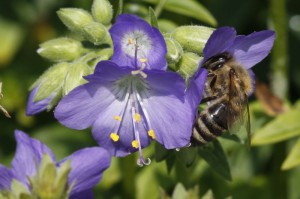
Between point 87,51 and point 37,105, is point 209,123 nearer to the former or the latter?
point 87,51

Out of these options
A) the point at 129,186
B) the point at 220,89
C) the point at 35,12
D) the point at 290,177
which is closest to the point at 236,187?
the point at 290,177

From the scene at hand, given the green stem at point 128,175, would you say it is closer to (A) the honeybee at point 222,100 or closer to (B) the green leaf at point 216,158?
(B) the green leaf at point 216,158

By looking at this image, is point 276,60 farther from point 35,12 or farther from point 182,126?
point 35,12

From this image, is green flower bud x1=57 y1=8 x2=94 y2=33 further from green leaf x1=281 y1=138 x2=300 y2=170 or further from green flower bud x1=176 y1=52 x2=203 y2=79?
green leaf x1=281 y1=138 x2=300 y2=170

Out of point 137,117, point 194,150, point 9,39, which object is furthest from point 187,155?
point 9,39

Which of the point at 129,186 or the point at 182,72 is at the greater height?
the point at 182,72
